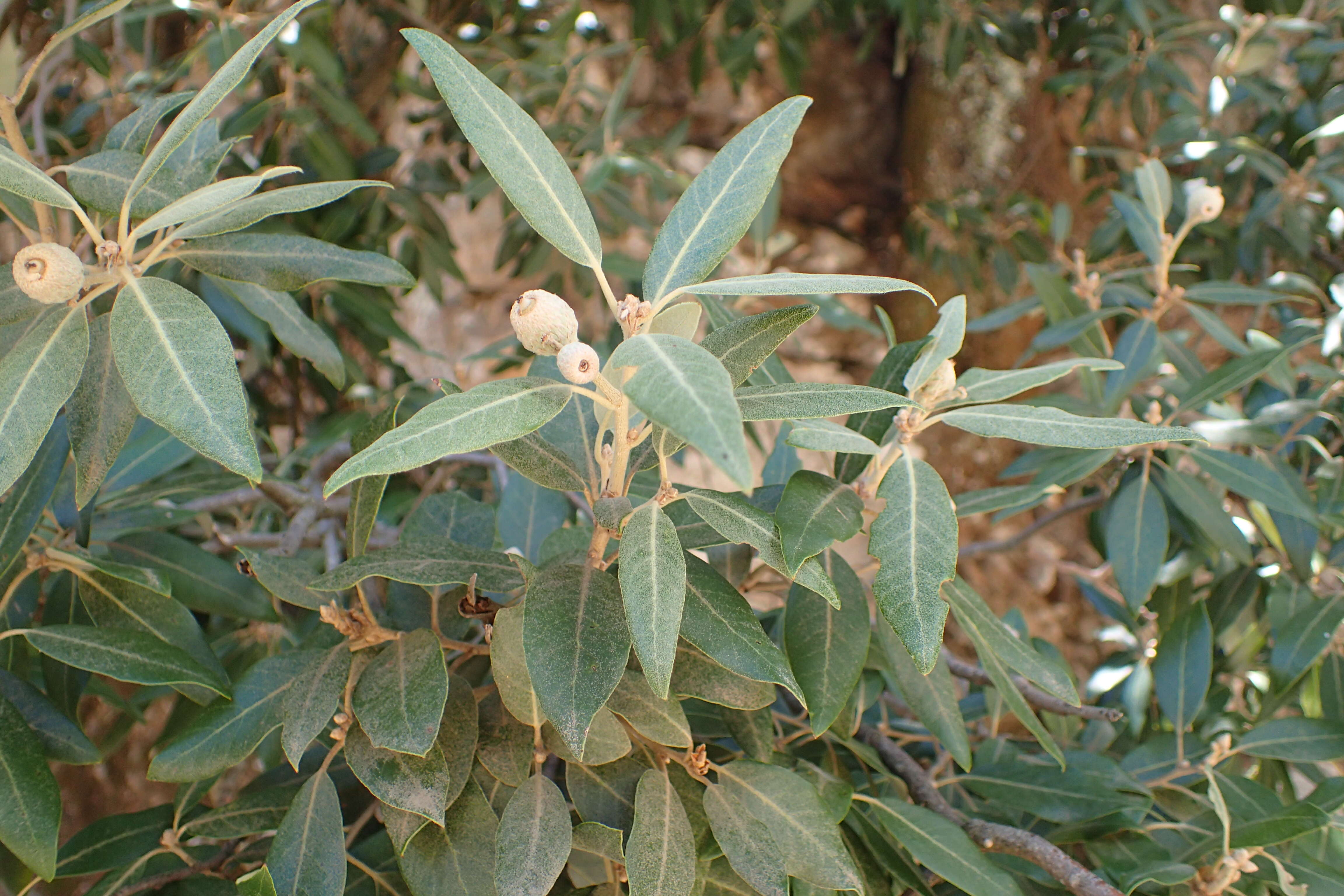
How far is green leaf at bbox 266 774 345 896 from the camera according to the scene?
1.81 ft

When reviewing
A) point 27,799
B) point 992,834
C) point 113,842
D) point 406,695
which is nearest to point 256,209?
point 406,695

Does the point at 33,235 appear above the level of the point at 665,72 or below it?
above

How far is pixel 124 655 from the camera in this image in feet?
1.98

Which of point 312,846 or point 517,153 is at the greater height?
point 517,153

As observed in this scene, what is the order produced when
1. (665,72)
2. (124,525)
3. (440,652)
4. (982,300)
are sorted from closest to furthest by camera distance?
(440,652) → (124,525) → (982,300) → (665,72)

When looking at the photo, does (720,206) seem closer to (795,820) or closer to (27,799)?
(795,820)

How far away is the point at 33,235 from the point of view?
0.62 metres

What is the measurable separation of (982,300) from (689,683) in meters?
2.61

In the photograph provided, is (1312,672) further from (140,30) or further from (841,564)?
(140,30)

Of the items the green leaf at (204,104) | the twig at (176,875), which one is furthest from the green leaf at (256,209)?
the twig at (176,875)

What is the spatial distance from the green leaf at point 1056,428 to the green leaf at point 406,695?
34 cm

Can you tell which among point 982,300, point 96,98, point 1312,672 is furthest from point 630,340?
point 982,300

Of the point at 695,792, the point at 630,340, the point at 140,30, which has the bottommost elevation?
the point at 695,792

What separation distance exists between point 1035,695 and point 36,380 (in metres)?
0.82
